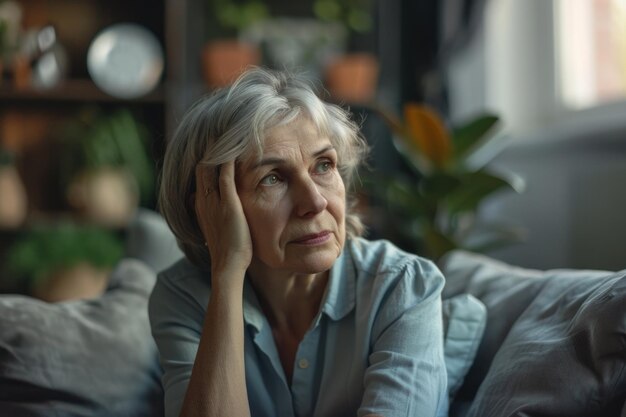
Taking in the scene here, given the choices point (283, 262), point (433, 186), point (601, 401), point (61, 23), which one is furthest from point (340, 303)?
point (61, 23)

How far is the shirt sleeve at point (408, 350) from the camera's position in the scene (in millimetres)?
1164

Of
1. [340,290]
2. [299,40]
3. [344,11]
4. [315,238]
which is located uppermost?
[344,11]

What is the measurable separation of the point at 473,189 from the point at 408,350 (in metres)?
1.44

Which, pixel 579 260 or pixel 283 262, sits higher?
pixel 283 262

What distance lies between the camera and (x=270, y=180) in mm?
1283

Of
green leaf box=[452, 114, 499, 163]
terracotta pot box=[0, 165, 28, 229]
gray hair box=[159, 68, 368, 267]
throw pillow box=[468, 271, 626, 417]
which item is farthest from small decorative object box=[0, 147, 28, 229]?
throw pillow box=[468, 271, 626, 417]

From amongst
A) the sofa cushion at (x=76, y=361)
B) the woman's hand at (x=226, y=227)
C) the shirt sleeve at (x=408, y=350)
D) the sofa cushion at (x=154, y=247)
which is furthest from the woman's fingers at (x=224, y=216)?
the sofa cushion at (x=154, y=247)

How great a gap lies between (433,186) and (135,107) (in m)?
1.59

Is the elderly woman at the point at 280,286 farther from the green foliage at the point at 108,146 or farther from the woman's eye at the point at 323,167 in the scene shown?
the green foliage at the point at 108,146

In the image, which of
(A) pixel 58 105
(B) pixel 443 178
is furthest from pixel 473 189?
(A) pixel 58 105

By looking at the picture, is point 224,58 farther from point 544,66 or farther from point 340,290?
point 340,290

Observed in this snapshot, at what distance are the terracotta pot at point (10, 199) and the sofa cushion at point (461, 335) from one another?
245 cm

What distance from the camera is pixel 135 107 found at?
3609mm

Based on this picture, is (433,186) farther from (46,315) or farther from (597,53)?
(46,315)
